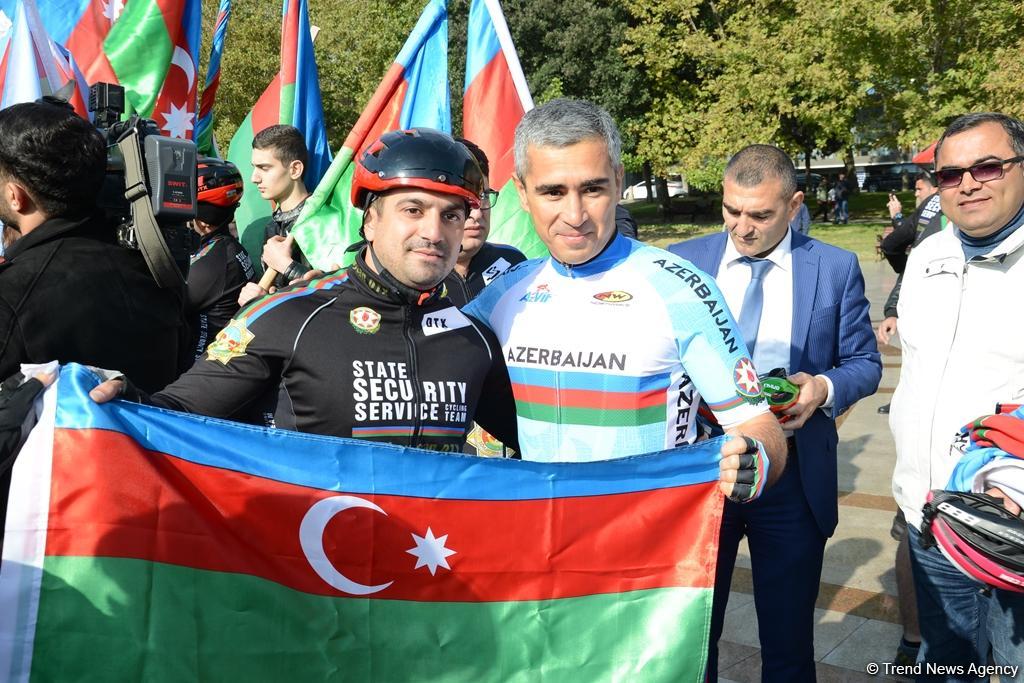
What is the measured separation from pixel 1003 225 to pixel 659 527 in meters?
1.84

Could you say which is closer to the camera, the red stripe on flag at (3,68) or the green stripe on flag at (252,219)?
the red stripe on flag at (3,68)

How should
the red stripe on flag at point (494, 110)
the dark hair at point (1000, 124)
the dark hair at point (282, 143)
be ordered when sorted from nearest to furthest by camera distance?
1. the dark hair at point (1000, 124)
2. the dark hair at point (282, 143)
3. the red stripe on flag at point (494, 110)

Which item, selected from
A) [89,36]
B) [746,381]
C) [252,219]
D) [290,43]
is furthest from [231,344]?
[89,36]

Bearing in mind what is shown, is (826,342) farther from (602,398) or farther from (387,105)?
(387,105)

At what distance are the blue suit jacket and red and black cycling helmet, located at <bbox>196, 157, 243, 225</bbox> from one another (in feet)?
9.11

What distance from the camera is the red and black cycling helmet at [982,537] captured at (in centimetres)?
285

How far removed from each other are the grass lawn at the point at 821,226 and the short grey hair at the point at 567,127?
69.7 feet

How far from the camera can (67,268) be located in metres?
3.18

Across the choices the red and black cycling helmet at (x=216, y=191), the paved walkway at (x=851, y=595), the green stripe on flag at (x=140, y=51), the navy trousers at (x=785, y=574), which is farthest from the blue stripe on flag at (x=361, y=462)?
the green stripe on flag at (x=140, y=51)

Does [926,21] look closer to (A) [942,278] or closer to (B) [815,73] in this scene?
(B) [815,73]

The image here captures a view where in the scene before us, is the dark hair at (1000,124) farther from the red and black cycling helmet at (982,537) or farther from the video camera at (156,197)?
the video camera at (156,197)

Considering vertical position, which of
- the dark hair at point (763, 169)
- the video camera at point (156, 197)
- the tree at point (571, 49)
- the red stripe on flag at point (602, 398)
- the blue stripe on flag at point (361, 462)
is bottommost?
the blue stripe on flag at point (361, 462)

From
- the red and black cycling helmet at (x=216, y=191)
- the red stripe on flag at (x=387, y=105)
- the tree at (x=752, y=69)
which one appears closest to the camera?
the red and black cycling helmet at (x=216, y=191)

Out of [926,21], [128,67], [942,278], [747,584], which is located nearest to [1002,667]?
[942,278]
